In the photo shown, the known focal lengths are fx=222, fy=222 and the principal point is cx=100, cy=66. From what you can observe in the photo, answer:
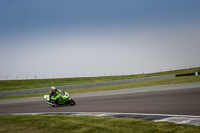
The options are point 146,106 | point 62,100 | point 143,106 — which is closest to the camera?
point 146,106

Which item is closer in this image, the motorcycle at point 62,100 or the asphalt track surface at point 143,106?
the asphalt track surface at point 143,106

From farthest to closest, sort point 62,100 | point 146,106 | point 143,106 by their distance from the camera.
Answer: point 62,100 < point 143,106 < point 146,106

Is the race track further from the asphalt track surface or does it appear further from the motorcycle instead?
the motorcycle

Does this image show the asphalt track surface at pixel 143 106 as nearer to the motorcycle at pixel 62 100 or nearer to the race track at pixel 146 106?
the race track at pixel 146 106

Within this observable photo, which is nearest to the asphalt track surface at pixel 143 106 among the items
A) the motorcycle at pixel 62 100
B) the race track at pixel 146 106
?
the race track at pixel 146 106

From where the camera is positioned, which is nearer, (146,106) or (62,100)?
(146,106)

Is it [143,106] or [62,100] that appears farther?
[62,100]

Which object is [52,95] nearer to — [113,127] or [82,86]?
[113,127]

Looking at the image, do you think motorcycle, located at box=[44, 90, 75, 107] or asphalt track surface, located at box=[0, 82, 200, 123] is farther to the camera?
motorcycle, located at box=[44, 90, 75, 107]

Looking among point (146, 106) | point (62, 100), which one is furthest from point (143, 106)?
point (62, 100)

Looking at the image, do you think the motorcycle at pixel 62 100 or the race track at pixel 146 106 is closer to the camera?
the race track at pixel 146 106

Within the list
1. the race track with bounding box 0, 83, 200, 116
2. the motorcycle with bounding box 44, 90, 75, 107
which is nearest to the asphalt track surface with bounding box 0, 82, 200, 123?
the race track with bounding box 0, 83, 200, 116

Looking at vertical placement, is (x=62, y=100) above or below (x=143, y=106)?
above

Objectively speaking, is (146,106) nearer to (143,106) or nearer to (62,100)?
(143,106)
